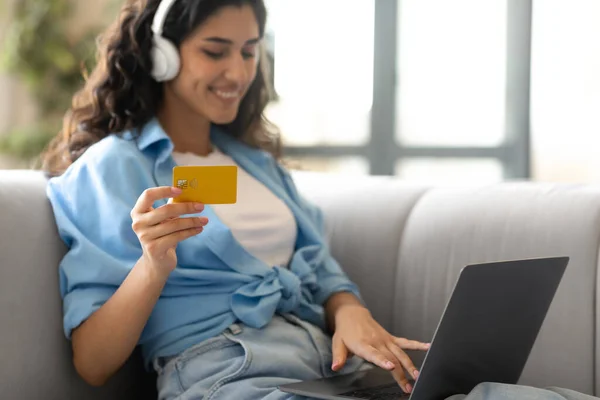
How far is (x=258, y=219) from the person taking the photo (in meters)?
1.58

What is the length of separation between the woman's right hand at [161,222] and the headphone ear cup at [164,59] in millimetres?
428

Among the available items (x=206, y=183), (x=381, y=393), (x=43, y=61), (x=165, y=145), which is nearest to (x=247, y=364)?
(x=381, y=393)

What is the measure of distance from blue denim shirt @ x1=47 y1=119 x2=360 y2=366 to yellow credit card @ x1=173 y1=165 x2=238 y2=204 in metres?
0.23

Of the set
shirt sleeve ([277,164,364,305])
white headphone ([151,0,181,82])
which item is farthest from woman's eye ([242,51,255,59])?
shirt sleeve ([277,164,364,305])

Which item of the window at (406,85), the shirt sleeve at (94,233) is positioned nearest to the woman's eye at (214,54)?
the shirt sleeve at (94,233)

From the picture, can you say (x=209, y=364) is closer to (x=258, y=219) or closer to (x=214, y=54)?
(x=258, y=219)

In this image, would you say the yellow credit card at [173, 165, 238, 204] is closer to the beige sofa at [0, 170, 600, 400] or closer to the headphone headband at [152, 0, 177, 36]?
the beige sofa at [0, 170, 600, 400]

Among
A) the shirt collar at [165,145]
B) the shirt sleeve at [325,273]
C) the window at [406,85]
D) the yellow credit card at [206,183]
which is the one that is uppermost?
the window at [406,85]

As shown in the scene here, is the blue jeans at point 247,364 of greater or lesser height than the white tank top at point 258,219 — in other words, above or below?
below

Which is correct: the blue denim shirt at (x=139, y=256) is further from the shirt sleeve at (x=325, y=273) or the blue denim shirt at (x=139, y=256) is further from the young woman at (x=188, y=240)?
the shirt sleeve at (x=325, y=273)

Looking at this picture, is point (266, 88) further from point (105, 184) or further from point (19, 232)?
point (19, 232)

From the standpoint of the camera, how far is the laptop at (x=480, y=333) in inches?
44.5

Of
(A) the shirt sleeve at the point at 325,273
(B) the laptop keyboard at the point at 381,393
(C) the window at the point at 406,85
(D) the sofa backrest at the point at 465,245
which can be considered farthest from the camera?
(C) the window at the point at 406,85

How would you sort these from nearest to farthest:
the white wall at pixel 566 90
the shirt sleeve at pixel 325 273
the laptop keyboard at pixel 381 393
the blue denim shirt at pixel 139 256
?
the laptop keyboard at pixel 381 393, the blue denim shirt at pixel 139 256, the shirt sleeve at pixel 325 273, the white wall at pixel 566 90
